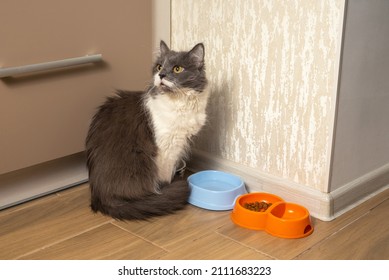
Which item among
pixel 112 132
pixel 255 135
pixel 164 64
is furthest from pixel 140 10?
pixel 255 135

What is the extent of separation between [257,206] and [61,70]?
81cm

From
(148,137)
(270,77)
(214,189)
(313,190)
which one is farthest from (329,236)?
(148,137)

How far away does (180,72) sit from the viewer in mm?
1786

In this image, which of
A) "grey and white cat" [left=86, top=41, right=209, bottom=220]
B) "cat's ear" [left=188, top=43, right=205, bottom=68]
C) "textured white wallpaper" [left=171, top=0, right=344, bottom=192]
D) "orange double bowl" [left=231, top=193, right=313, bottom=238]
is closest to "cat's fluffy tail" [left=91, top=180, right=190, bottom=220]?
"grey and white cat" [left=86, top=41, right=209, bottom=220]

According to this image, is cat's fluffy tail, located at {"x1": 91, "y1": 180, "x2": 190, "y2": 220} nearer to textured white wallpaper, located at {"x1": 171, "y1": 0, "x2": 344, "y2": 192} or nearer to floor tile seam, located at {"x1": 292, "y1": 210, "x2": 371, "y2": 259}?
textured white wallpaper, located at {"x1": 171, "y1": 0, "x2": 344, "y2": 192}

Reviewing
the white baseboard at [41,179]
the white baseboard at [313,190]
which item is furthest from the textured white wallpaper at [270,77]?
the white baseboard at [41,179]

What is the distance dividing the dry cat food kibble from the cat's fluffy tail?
0.23 meters

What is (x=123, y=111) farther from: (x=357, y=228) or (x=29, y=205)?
(x=357, y=228)

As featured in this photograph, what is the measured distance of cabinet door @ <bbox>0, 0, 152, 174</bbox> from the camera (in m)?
1.71

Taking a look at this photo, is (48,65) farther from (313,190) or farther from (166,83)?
(313,190)

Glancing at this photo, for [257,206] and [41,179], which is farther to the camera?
[41,179]

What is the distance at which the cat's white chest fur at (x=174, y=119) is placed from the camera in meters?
1.81

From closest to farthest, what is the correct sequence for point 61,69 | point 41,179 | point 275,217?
point 275,217, point 61,69, point 41,179

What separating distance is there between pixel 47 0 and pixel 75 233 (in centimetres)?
75
